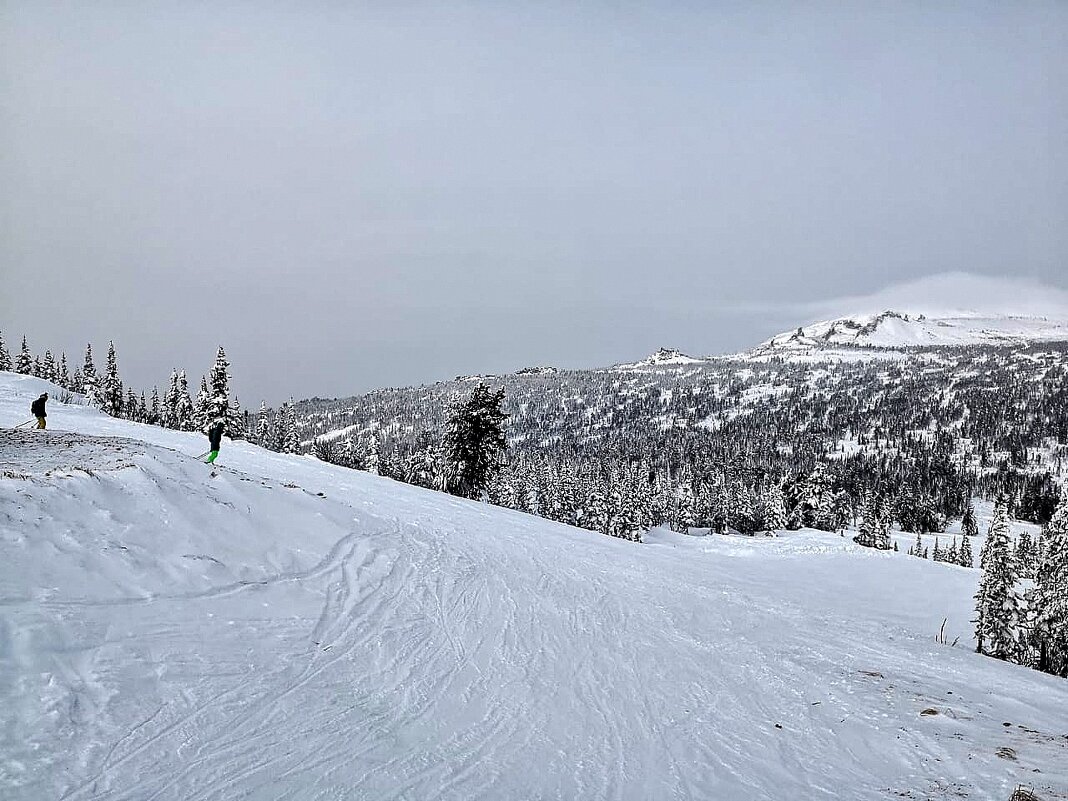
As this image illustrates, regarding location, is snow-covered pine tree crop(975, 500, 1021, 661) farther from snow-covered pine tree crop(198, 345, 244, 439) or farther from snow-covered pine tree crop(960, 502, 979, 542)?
snow-covered pine tree crop(960, 502, 979, 542)

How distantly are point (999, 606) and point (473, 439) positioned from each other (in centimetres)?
3401

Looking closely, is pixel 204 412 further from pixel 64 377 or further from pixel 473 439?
pixel 64 377

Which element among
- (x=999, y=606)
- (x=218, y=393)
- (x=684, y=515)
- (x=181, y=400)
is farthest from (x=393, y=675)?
(x=684, y=515)

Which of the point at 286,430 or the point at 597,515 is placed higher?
the point at 286,430

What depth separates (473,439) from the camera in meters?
45.4

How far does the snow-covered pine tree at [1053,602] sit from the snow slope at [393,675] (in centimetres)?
2132

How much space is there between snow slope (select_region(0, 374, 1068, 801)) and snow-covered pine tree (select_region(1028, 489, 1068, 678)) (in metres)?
21.3

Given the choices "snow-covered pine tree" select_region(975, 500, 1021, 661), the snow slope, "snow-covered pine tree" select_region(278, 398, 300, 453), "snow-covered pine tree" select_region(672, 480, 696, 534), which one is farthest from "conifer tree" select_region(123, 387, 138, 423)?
"snow-covered pine tree" select_region(975, 500, 1021, 661)

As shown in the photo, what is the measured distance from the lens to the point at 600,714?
9094mm

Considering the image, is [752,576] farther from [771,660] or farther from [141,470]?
[141,470]

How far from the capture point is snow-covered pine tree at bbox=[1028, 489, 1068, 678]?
30.2m

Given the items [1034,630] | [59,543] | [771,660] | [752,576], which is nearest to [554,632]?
[771,660]

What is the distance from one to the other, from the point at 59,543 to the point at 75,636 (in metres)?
2.53

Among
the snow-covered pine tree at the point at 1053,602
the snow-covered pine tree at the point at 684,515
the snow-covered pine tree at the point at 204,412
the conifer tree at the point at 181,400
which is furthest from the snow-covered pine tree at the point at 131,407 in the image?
the snow-covered pine tree at the point at 1053,602
